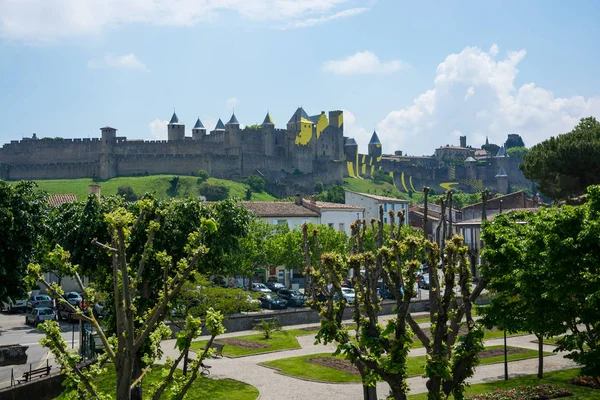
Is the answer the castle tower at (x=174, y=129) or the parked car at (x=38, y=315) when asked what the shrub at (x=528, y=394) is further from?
the castle tower at (x=174, y=129)

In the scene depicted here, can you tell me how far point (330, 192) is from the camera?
10819cm

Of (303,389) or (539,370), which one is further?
(539,370)

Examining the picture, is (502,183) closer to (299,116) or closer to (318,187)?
(299,116)

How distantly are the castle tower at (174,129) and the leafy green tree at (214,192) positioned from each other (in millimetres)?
29693

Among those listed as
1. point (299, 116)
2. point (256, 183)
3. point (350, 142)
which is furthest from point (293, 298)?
point (350, 142)

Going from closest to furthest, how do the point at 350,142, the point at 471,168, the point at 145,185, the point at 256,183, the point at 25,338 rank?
the point at 25,338
the point at 145,185
the point at 256,183
the point at 350,142
the point at 471,168

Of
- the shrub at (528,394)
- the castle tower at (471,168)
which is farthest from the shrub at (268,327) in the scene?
the castle tower at (471,168)

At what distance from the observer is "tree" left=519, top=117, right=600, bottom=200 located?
140ft

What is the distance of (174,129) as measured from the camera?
13238 centimetres

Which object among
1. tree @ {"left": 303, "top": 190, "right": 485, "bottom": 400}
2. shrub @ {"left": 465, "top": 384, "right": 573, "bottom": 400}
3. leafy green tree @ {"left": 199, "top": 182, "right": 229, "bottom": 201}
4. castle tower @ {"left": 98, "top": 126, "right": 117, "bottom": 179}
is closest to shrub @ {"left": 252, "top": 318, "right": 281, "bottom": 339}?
shrub @ {"left": 465, "top": 384, "right": 573, "bottom": 400}

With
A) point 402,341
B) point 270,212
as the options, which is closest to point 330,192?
point 270,212

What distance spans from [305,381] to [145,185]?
88501 millimetres

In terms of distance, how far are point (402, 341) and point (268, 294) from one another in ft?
93.6

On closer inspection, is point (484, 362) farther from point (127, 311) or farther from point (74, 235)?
point (127, 311)
